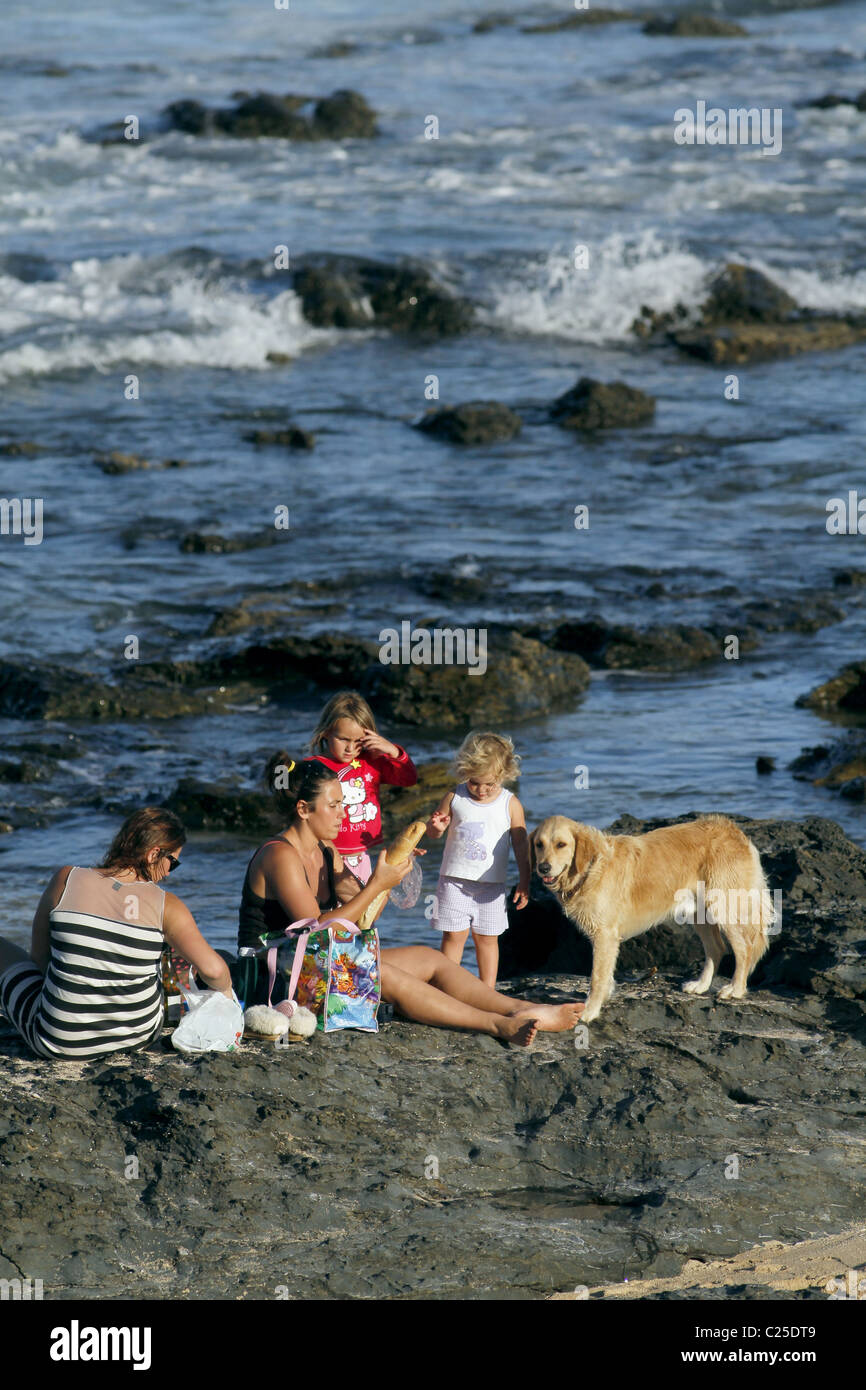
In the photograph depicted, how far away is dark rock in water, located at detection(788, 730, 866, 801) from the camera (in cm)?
1066

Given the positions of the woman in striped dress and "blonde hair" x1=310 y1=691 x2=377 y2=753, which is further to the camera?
"blonde hair" x1=310 y1=691 x2=377 y2=753

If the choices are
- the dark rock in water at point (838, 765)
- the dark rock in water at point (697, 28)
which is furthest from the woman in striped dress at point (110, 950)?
the dark rock in water at point (697, 28)

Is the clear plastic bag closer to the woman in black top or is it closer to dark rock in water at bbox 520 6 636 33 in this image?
the woman in black top

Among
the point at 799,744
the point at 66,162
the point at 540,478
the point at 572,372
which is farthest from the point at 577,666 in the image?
the point at 66,162

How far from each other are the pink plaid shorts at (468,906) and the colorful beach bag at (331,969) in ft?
2.35

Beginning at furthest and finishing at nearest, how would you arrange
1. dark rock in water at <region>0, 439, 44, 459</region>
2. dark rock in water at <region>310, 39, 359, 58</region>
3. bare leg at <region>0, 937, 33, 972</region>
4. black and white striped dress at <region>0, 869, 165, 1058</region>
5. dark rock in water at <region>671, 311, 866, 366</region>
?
dark rock in water at <region>310, 39, 359, 58</region> → dark rock in water at <region>671, 311, 866, 366</region> → dark rock in water at <region>0, 439, 44, 459</region> → bare leg at <region>0, 937, 33, 972</region> → black and white striped dress at <region>0, 869, 165, 1058</region>

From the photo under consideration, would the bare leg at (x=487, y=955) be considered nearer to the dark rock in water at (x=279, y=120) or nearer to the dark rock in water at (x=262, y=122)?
the dark rock in water at (x=279, y=120)

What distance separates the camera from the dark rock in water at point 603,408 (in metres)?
20.7

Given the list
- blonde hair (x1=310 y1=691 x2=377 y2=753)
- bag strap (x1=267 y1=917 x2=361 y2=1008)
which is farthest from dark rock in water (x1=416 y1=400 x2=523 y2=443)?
bag strap (x1=267 y1=917 x2=361 y2=1008)

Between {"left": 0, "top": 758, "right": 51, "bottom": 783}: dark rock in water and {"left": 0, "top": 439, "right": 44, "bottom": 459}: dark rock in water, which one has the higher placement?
{"left": 0, "top": 439, "right": 44, "bottom": 459}: dark rock in water

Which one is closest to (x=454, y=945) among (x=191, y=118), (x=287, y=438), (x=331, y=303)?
(x=287, y=438)

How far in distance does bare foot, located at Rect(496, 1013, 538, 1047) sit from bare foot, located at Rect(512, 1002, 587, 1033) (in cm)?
3

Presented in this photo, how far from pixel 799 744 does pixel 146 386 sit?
555 inches

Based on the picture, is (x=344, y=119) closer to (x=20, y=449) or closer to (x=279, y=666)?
(x=20, y=449)
